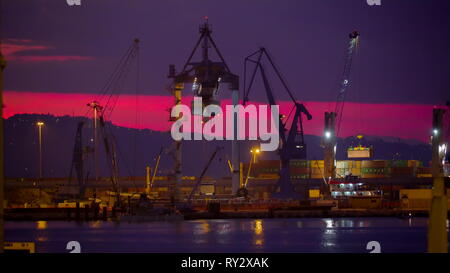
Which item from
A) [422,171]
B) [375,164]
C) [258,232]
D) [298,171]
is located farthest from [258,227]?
[422,171]

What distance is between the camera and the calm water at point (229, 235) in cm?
4491

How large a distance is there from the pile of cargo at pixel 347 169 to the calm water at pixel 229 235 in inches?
2281

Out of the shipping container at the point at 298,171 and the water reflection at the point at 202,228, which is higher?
the shipping container at the point at 298,171

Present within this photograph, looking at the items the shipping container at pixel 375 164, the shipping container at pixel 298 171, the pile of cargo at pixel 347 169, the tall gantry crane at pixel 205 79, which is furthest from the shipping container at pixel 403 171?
the tall gantry crane at pixel 205 79

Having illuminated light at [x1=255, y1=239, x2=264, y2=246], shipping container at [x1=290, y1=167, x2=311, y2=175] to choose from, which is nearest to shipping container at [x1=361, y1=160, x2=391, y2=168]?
shipping container at [x1=290, y1=167, x2=311, y2=175]

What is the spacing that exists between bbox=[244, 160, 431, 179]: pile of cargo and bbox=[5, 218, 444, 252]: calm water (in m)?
57.9

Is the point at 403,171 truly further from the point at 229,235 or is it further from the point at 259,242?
the point at 259,242

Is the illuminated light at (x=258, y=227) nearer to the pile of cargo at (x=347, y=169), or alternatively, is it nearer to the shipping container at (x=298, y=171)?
the pile of cargo at (x=347, y=169)

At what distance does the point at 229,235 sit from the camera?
2099 inches

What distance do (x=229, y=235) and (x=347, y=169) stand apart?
84873mm

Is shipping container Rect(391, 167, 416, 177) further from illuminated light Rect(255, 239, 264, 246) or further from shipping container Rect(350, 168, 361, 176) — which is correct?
illuminated light Rect(255, 239, 264, 246)

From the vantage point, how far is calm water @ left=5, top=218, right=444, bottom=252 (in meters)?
44.9
